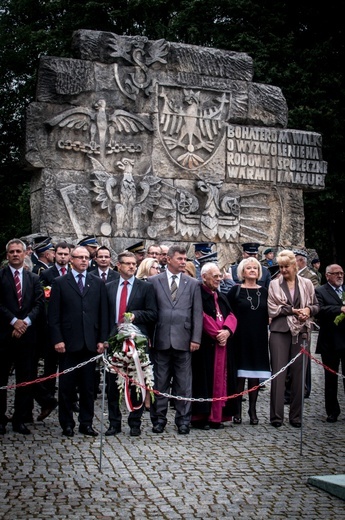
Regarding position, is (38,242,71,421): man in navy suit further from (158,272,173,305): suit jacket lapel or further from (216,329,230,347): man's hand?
(216,329,230,347): man's hand

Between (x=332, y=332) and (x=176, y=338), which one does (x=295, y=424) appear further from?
(x=176, y=338)

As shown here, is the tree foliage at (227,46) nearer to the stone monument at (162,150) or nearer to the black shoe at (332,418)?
the stone monument at (162,150)

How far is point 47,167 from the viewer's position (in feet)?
51.2

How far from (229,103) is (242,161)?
3.70 feet

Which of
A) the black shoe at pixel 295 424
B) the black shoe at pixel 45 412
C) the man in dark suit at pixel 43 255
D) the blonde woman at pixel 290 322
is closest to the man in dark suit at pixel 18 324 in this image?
the black shoe at pixel 45 412

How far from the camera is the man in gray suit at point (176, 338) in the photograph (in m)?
9.57

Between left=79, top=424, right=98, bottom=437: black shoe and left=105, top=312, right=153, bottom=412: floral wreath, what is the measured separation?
0.46 meters

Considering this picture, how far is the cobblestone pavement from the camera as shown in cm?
639

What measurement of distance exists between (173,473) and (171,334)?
2.37m

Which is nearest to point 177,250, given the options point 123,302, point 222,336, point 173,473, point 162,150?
point 123,302

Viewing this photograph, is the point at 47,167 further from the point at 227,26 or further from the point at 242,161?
the point at 227,26

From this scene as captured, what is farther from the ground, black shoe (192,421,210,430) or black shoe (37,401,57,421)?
black shoe (37,401,57,421)

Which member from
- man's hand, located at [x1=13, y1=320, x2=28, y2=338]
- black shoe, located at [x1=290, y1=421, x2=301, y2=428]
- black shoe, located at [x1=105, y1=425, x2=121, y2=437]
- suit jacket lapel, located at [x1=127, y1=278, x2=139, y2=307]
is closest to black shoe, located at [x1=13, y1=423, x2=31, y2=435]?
black shoe, located at [x1=105, y1=425, x2=121, y2=437]

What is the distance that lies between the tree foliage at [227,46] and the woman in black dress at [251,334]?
1277 centimetres
